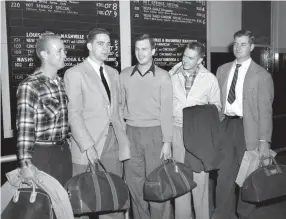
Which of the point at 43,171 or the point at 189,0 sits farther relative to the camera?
Answer: the point at 189,0

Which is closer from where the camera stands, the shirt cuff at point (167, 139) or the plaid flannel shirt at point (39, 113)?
the plaid flannel shirt at point (39, 113)

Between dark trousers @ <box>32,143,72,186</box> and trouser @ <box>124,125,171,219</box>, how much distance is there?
60 cm

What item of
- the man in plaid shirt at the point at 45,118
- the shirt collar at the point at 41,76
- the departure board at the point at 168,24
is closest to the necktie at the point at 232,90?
the departure board at the point at 168,24

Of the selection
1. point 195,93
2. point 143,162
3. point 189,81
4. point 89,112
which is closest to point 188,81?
point 189,81

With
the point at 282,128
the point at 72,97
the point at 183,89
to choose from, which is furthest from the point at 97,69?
the point at 282,128

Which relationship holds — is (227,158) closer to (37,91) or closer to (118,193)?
(118,193)

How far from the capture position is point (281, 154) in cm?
531

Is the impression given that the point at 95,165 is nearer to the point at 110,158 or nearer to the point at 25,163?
the point at 110,158

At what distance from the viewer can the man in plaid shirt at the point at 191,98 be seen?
120 inches

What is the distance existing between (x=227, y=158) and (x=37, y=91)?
5.90ft

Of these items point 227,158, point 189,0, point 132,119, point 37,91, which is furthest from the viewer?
point 189,0

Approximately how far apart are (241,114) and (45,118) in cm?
172

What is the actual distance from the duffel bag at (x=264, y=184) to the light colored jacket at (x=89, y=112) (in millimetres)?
1032

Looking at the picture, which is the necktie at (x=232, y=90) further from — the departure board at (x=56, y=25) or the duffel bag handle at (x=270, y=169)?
the departure board at (x=56, y=25)
